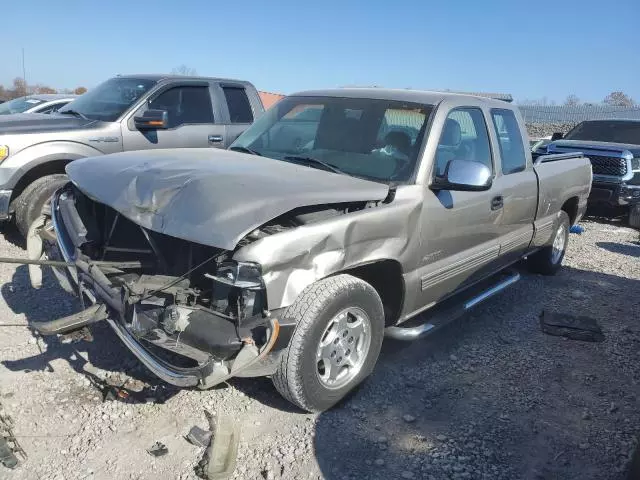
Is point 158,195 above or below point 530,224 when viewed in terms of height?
above

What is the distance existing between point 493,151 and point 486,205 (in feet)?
1.71

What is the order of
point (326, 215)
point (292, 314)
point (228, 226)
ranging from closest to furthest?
point (228, 226)
point (292, 314)
point (326, 215)

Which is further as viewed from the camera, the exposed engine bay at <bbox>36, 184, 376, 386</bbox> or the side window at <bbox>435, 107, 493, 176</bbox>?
the side window at <bbox>435, 107, 493, 176</bbox>

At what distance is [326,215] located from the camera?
10.3 feet

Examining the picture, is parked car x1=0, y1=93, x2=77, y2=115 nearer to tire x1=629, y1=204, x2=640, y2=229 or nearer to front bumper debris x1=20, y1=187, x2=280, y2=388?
front bumper debris x1=20, y1=187, x2=280, y2=388

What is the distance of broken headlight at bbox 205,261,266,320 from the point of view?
Result: 2671 millimetres

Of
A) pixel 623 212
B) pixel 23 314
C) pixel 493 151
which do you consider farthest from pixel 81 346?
pixel 623 212

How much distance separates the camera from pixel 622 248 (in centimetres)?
784

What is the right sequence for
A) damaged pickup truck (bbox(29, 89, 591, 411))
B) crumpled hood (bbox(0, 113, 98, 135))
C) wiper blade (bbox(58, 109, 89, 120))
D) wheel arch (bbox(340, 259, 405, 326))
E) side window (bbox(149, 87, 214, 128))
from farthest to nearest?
side window (bbox(149, 87, 214, 128)) < wiper blade (bbox(58, 109, 89, 120)) < crumpled hood (bbox(0, 113, 98, 135)) < wheel arch (bbox(340, 259, 405, 326)) < damaged pickup truck (bbox(29, 89, 591, 411))

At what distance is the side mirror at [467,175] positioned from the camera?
3.48 m

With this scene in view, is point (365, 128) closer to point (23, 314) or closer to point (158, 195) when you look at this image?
point (158, 195)

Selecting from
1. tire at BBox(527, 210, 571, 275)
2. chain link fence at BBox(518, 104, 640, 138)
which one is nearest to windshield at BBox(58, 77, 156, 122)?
tire at BBox(527, 210, 571, 275)

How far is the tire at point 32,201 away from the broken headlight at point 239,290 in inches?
136

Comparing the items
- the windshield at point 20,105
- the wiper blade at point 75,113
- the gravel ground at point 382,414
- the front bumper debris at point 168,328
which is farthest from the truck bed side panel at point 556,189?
the windshield at point 20,105
